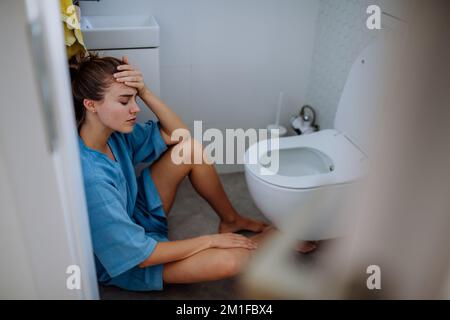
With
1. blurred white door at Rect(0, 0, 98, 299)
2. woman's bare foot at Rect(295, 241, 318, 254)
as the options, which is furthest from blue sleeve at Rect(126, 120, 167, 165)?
blurred white door at Rect(0, 0, 98, 299)

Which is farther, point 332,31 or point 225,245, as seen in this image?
point 332,31

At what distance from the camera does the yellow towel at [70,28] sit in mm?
1158

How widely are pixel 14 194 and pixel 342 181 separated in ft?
3.43

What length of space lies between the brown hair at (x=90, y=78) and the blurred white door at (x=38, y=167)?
1.87ft

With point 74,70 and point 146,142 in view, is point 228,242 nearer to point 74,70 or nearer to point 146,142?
point 146,142

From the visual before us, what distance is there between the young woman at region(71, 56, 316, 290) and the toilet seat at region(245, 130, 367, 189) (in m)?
0.22

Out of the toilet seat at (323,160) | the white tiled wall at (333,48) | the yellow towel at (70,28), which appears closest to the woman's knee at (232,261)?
the toilet seat at (323,160)

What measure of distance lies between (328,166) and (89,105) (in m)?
0.89

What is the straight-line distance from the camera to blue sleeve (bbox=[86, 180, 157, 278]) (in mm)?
1149

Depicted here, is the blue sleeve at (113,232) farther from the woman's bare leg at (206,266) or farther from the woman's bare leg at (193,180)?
the woman's bare leg at (193,180)

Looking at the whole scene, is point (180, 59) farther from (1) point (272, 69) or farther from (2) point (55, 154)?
(2) point (55, 154)

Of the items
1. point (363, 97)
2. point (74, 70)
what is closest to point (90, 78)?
point (74, 70)
